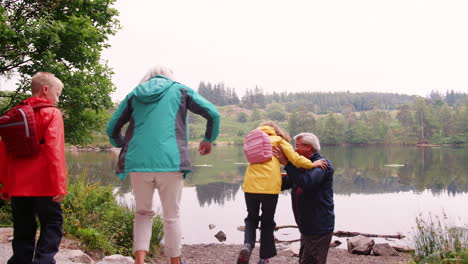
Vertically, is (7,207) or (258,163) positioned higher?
(258,163)

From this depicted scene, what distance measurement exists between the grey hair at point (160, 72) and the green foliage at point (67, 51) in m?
4.33

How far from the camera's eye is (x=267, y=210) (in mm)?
4914

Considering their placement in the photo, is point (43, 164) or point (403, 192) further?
point (403, 192)

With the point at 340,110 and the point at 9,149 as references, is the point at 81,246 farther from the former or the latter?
the point at 340,110

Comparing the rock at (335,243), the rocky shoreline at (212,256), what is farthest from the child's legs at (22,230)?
the rock at (335,243)

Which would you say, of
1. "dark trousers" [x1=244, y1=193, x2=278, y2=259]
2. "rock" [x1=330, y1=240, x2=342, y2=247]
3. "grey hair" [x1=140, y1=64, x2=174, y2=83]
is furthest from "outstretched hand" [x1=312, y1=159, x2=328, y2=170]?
"rock" [x1=330, y1=240, x2=342, y2=247]

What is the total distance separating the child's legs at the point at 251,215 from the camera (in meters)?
4.95

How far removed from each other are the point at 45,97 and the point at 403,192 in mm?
23535

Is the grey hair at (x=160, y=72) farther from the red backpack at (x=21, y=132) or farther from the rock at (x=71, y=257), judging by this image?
the rock at (x=71, y=257)

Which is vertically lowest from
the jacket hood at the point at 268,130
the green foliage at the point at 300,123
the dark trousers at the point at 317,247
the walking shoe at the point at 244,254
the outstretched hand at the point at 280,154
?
the walking shoe at the point at 244,254

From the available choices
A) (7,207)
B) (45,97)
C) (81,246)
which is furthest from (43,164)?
(7,207)

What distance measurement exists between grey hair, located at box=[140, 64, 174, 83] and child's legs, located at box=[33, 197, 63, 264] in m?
1.27

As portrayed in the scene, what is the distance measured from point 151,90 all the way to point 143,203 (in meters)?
0.92

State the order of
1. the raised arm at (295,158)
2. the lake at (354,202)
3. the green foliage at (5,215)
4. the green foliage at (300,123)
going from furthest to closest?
the green foliage at (300,123), the lake at (354,202), the green foliage at (5,215), the raised arm at (295,158)
